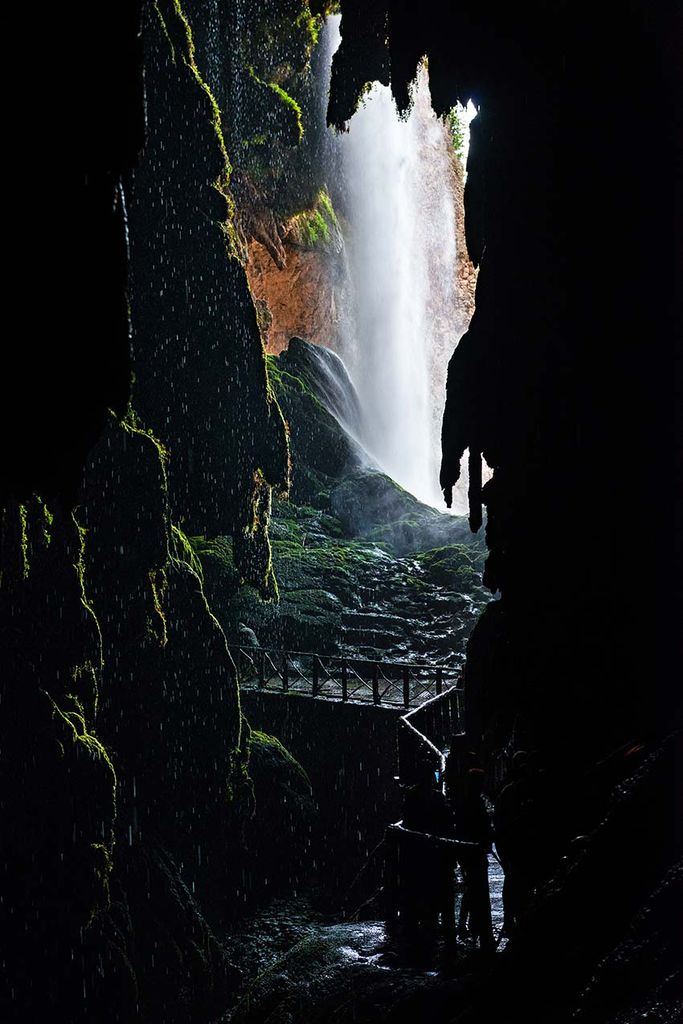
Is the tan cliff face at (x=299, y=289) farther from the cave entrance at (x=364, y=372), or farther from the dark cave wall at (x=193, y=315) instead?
the dark cave wall at (x=193, y=315)

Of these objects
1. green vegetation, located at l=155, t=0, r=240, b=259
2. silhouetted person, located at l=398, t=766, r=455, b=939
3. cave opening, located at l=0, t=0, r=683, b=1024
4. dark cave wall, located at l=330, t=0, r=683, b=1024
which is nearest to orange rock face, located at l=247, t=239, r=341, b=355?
cave opening, located at l=0, t=0, r=683, b=1024

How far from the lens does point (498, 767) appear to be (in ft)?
34.2

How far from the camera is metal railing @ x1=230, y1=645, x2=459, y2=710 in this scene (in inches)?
713

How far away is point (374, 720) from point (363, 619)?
702cm

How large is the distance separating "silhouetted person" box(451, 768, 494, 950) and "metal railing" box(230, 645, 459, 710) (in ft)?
36.6

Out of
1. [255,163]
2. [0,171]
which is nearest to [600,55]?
[0,171]

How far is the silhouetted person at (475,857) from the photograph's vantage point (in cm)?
567

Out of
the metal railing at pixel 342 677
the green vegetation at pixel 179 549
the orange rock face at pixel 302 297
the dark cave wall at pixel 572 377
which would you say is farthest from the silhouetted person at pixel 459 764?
the orange rock face at pixel 302 297

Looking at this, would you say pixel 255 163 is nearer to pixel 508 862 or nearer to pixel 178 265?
pixel 178 265

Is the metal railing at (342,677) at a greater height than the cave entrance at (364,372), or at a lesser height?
lesser

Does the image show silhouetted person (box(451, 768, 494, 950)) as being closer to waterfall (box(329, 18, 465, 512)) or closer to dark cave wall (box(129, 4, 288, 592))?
dark cave wall (box(129, 4, 288, 592))

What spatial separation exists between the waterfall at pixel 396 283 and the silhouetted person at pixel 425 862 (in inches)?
1324

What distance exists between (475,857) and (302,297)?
3809 centimetres

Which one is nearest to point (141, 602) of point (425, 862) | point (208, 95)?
point (425, 862)
